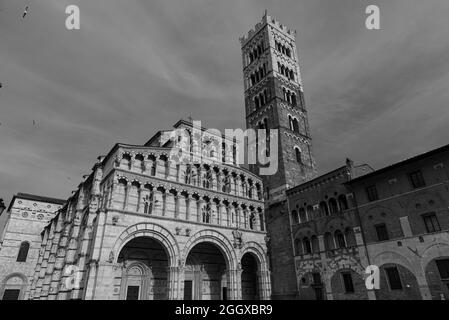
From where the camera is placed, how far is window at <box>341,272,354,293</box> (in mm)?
23575

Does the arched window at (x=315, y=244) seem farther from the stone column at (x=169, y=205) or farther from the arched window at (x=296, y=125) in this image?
the arched window at (x=296, y=125)

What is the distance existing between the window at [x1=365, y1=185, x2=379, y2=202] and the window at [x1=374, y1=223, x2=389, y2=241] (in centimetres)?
226

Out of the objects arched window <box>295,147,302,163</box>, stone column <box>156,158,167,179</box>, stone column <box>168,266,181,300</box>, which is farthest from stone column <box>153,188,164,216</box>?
arched window <box>295,147,302,163</box>

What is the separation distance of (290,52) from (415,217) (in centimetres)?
3294

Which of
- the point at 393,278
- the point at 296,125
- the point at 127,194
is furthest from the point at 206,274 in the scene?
the point at 296,125

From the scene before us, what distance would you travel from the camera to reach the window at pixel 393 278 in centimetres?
2088

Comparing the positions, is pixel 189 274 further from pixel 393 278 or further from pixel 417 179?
pixel 417 179

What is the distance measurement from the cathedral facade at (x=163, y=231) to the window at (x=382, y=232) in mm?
11723

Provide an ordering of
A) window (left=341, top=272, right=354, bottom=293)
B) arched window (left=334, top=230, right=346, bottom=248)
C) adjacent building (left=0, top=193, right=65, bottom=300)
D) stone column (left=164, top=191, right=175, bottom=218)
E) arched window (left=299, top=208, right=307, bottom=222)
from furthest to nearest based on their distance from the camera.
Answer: adjacent building (left=0, top=193, right=65, bottom=300), arched window (left=299, top=208, right=307, bottom=222), arched window (left=334, top=230, right=346, bottom=248), stone column (left=164, top=191, right=175, bottom=218), window (left=341, top=272, right=354, bottom=293)

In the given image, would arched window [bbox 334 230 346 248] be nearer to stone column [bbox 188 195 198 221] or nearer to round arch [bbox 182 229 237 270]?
round arch [bbox 182 229 237 270]

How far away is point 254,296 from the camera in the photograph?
99.8ft

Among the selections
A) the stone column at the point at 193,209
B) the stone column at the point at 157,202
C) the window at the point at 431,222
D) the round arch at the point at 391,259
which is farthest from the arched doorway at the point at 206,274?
the window at the point at 431,222
